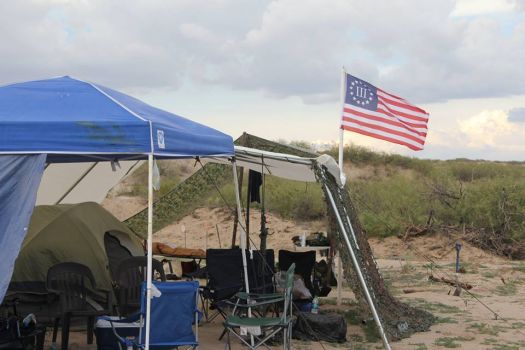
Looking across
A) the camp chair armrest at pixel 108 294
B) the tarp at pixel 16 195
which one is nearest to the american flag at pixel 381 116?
the camp chair armrest at pixel 108 294

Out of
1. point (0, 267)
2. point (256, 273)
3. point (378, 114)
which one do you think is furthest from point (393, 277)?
point (0, 267)

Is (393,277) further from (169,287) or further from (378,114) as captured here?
(169,287)

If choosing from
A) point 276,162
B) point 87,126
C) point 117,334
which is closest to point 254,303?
point 117,334

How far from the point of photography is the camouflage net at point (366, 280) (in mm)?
8656

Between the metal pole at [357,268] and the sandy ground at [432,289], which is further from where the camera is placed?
the sandy ground at [432,289]

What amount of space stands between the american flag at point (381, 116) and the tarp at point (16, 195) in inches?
193

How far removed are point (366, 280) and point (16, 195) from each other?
159 inches

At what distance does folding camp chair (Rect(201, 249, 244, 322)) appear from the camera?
8930 mm

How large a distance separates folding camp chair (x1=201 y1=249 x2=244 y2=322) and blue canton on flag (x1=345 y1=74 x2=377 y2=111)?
2688 mm

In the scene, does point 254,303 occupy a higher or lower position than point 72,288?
lower

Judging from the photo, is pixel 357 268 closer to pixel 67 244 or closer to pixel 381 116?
pixel 381 116

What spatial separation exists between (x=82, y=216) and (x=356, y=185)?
18045mm

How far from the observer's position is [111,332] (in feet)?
23.2

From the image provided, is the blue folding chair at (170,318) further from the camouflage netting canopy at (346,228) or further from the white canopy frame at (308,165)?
→ the camouflage netting canopy at (346,228)
